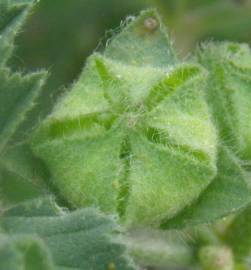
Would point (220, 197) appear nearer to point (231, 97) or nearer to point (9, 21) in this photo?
point (231, 97)

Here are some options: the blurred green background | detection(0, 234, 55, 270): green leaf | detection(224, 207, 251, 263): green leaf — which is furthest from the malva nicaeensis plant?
the blurred green background

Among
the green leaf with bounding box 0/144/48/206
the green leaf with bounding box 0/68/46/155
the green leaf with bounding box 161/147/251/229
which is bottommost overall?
the green leaf with bounding box 161/147/251/229

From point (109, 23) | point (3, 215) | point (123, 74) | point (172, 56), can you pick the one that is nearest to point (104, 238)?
point (3, 215)

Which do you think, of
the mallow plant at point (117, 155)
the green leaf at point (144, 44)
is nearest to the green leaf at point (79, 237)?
the mallow plant at point (117, 155)

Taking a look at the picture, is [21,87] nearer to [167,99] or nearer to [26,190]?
[167,99]

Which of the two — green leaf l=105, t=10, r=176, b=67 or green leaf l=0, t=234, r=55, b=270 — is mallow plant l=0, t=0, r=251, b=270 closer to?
green leaf l=105, t=10, r=176, b=67

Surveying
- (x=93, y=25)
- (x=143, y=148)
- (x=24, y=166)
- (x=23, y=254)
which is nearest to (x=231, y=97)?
(x=143, y=148)

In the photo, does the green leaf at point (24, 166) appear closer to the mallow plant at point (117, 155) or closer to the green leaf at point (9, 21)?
the mallow plant at point (117, 155)

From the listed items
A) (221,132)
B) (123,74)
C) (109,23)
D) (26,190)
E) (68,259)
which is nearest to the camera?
(68,259)
